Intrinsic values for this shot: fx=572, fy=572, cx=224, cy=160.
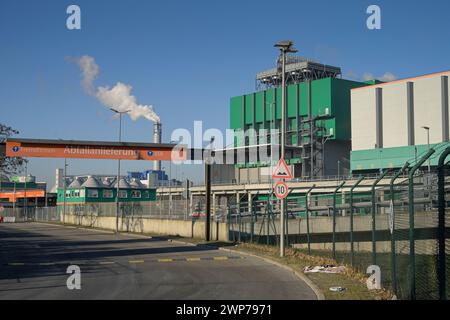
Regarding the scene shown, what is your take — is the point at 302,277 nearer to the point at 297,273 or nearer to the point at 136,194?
the point at 297,273

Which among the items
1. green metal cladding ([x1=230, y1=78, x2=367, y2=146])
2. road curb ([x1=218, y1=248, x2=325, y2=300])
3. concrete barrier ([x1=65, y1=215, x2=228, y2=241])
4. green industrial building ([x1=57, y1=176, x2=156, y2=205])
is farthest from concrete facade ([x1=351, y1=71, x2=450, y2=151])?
road curb ([x1=218, y1=248, x2=325, y2=300])

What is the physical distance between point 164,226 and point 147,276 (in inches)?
960

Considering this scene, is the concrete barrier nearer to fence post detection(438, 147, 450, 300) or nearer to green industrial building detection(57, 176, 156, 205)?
fence post detection(438, 147, 450, 300)

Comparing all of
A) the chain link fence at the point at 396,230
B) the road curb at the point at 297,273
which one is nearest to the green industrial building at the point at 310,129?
the chain link fence at the point at 396,230

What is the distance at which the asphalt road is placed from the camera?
512 inches

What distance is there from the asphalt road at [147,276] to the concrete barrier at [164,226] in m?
6.88

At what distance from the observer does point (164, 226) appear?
1610 inches

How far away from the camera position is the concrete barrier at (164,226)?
109ft

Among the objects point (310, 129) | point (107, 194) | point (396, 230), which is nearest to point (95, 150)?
point (396, 230)

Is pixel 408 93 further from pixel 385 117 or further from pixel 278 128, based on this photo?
pixel 278 128

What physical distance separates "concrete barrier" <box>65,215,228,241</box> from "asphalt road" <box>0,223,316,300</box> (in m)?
6.88

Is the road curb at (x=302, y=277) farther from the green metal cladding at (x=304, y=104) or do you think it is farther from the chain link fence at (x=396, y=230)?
the green metal cladding at (x=304, y=104)

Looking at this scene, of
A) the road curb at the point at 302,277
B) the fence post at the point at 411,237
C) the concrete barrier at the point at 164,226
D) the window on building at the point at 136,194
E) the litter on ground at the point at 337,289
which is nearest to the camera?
the fence post at the point at 411,237
